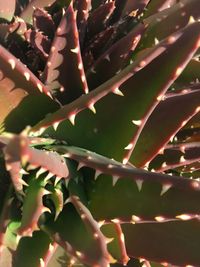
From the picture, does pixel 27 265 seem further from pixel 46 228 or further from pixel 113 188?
pixel 113 188

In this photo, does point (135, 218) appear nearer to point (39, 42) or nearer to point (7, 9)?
point (39, 42)

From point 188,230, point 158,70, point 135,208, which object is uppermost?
point 158,70

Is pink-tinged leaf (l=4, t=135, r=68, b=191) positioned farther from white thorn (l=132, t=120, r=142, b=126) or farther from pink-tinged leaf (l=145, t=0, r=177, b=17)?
pink-tinged leaf (l=145, t=0, r=177, b=17)

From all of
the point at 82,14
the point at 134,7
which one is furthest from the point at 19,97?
the point at 134,7

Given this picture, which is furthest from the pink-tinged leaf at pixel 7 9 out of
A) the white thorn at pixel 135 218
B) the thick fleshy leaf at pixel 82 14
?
the white thorn at pixel 135 218

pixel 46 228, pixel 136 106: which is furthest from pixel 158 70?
pixel 46 228

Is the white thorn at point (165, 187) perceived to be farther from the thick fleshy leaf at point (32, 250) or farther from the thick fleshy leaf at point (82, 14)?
the thick fleshy leaf at point (82, 14)
